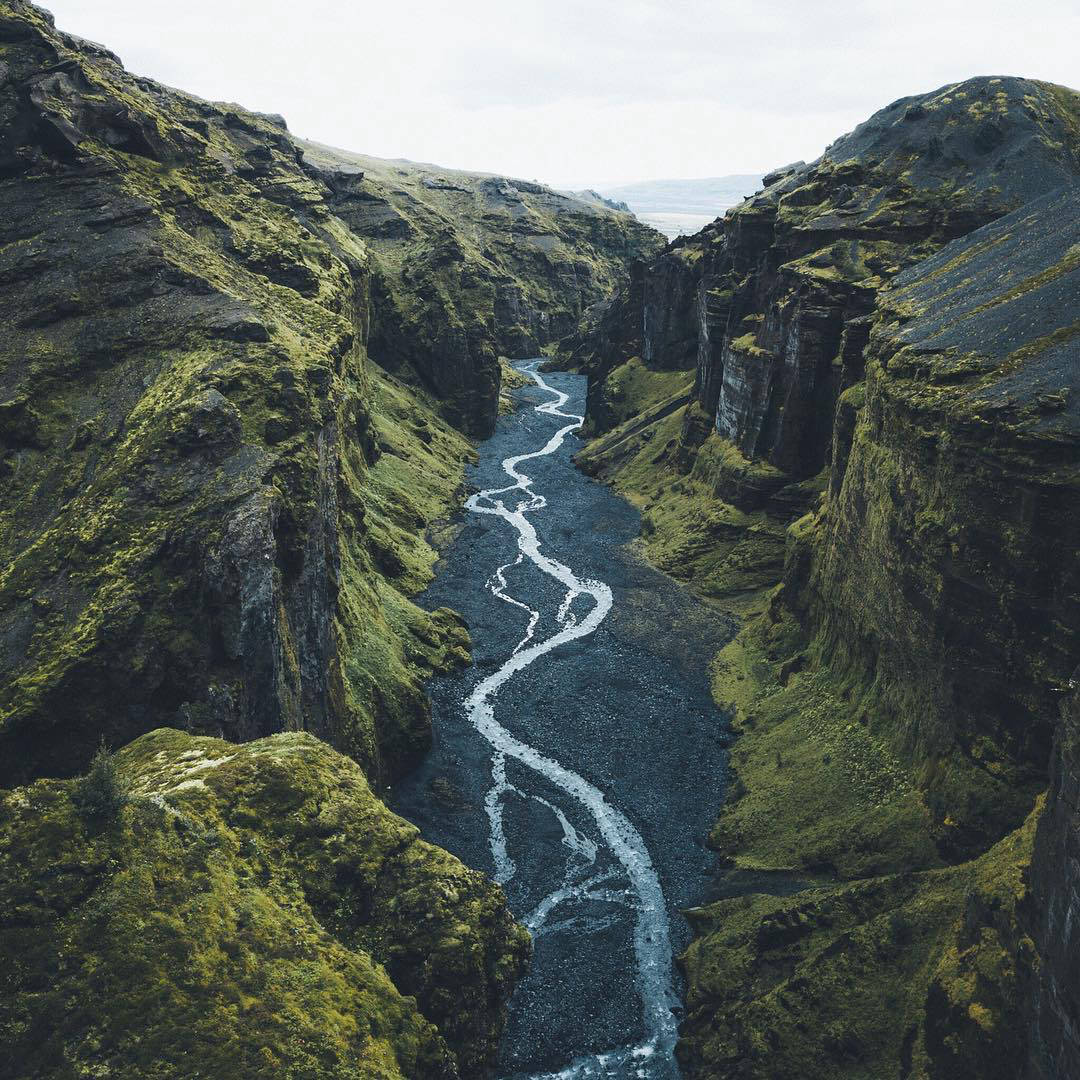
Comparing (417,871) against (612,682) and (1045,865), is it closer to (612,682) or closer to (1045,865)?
(1045,865)

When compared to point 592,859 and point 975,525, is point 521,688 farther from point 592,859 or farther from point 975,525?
point 975,525

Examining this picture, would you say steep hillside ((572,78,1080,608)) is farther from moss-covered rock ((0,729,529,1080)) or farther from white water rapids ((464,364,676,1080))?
moss-covered rock ((0,729,529,1080))

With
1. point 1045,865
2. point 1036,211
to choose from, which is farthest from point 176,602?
point 1036,211

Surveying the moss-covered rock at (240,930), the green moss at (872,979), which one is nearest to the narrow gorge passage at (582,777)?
the green moss at (872,979)

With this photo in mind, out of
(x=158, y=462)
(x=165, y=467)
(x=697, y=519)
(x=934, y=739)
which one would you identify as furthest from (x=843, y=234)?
(x=158, y=462)

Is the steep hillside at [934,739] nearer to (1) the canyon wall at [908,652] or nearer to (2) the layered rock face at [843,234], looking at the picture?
(1) the canyon wall at [908,652]

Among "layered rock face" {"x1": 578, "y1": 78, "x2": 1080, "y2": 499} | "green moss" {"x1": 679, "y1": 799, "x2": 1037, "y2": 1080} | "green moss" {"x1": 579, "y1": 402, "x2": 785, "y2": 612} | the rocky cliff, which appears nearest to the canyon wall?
"green moss" {"x1": 679, "y1": 799, "x2": 1037, "y2": 1080}
